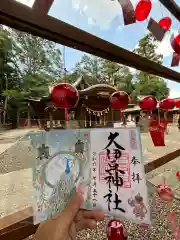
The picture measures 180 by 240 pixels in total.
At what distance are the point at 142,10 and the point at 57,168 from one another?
2.76ft

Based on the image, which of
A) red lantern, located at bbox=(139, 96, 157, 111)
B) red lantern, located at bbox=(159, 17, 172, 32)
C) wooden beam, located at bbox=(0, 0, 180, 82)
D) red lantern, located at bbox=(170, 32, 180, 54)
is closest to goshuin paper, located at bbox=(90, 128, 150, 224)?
wooden beam, located at bbox=(0, 0, 180, 82)

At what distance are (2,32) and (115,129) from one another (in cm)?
39

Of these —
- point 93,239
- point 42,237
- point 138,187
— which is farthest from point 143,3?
point 93,239

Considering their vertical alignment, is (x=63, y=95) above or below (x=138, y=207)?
above

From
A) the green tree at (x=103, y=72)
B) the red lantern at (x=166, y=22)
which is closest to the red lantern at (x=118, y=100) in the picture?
the green tree at (x=103, y=72)

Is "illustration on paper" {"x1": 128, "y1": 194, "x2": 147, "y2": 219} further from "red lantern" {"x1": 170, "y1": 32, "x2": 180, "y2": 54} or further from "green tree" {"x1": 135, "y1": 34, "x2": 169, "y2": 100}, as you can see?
"red lantern" {"x1": 170, "y1": 32, "x2": 180, "y2": 54}

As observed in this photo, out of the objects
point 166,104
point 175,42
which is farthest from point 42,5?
point 175,42

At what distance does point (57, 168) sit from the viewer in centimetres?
38

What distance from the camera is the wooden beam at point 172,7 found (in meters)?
1.03

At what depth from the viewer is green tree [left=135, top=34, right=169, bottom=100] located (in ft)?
3.66

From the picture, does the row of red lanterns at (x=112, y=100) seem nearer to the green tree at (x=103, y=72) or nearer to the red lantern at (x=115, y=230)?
the green tree at (x=103, y=72)

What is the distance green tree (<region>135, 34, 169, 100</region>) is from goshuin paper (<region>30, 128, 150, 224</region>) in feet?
2.26

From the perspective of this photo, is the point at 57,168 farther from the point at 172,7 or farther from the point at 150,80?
the point at 172,7

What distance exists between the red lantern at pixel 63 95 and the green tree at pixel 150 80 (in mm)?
587
